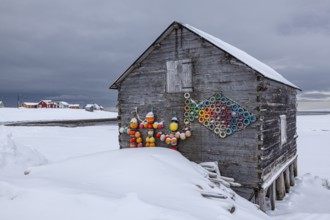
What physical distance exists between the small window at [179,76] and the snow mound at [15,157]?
6735 mm

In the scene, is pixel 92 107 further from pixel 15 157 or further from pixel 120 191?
pixel 120 191

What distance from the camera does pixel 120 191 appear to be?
502 centimetres

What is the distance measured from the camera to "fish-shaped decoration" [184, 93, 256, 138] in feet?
29.3

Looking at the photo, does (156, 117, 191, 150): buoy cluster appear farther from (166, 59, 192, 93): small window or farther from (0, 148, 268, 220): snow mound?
(0, 148, 268, 220): snow mound

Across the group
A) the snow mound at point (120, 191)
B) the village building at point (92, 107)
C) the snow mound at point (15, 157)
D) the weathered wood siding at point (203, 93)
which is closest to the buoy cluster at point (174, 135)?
the weathered wood siding at point (203, 93)

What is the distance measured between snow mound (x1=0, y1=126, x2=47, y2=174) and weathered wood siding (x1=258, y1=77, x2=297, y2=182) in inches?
367

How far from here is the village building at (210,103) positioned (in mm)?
8836

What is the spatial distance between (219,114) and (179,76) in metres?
2.11

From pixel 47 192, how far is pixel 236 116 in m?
6.43

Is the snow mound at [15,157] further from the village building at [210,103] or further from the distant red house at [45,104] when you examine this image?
the distant red house at [45,104]

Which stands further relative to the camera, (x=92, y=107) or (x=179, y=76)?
(x=92, y=107)

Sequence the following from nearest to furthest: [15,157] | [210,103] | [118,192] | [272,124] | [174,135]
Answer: [118,192]
[210,103]
[272,124]
[174,135]
[15,157]

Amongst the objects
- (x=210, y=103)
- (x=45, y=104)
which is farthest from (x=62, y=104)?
(x=210, y=103)

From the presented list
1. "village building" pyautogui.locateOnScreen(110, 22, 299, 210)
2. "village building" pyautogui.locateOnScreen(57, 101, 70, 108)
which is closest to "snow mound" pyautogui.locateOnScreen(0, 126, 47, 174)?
"village building" pyautogui.locateOnScreen(110, 22, 299, 210)
